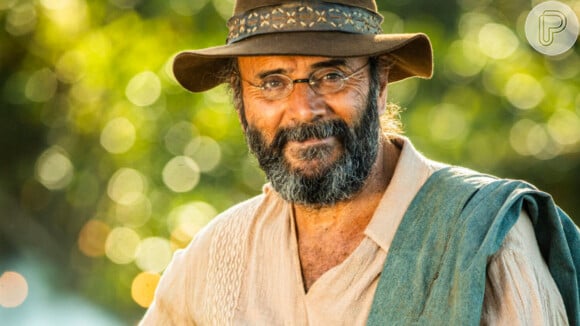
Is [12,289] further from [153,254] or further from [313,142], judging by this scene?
[313,142]

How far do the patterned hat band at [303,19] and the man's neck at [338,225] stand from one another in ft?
1.53

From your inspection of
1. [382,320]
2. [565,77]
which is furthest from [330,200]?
[565,77]

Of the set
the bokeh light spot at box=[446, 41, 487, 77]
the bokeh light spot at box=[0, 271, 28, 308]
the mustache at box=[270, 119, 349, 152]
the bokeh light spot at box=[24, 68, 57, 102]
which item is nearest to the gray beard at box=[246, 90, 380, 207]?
the mustache at box=[270, 119, 349, 152]

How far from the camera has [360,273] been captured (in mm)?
3551

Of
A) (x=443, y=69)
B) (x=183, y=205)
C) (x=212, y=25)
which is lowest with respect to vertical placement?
(x=183, y=205)

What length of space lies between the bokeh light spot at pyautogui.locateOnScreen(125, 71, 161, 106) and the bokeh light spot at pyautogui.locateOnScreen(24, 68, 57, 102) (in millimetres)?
884

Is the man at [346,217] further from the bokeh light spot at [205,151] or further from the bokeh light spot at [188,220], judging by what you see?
the bokeh light spot at [205,151]

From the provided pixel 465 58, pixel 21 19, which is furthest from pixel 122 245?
pixel 465 58

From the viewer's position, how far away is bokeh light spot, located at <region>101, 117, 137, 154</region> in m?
9.43

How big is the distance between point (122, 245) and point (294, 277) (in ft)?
19.8

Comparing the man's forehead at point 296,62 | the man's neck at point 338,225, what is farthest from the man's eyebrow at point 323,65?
the man's neck at point 338,225

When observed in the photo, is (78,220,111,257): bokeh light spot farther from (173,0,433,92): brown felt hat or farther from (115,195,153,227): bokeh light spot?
(173,0,433,92): brown felt hat

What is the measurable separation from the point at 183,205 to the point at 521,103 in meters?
2.97

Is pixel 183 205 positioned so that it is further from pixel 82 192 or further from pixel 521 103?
pixel 521 103
